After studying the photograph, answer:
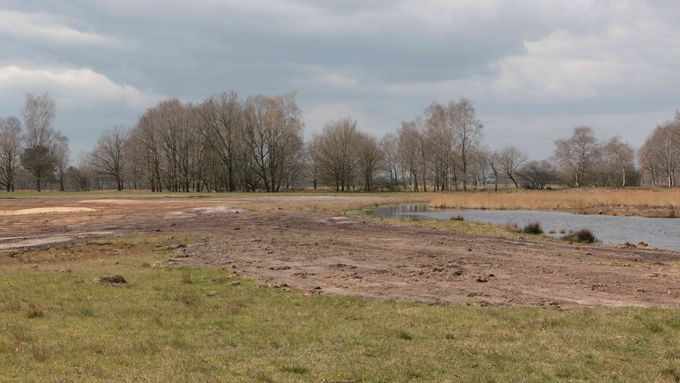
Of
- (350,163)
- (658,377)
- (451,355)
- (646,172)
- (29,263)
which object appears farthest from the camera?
(646,172)

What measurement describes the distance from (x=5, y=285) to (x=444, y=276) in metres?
11.0

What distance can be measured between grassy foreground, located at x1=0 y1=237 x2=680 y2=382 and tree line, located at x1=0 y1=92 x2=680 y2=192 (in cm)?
8899

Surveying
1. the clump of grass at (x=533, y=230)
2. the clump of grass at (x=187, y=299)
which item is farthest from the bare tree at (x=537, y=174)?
the clump of grass at (x=187, y=299)

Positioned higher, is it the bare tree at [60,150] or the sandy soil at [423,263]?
the bare tree at [60,150]

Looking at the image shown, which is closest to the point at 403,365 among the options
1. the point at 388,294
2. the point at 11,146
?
the point at 388,294

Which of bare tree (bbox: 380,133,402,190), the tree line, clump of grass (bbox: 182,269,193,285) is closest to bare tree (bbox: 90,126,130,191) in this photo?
the tree line

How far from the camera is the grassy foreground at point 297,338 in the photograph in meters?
7.16

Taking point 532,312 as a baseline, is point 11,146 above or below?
above

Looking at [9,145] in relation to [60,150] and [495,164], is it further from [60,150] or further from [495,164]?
[495,164]

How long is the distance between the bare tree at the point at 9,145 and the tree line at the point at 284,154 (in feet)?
0.59

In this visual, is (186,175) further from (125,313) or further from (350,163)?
(125,313)

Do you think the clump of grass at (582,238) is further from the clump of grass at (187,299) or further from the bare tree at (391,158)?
the bare tree at (391,158)

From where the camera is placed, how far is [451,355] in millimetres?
7969

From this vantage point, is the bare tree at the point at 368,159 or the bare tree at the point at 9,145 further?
the bare tree at the point at 368,159
